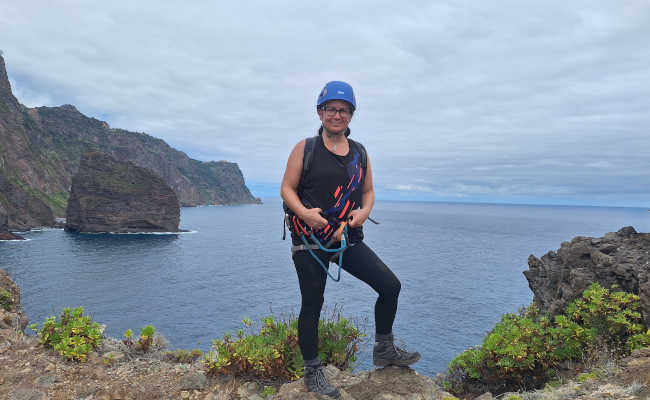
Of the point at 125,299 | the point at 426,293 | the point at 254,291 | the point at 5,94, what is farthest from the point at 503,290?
the point at 5,94

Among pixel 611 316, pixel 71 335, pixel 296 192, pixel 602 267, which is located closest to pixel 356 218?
pixel 296 192

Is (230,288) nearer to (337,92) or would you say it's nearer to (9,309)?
(9,309)

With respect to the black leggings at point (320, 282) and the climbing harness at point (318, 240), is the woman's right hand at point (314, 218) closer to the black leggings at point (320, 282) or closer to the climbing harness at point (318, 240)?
the climbing harness at point (318, 240)

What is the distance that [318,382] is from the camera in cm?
421

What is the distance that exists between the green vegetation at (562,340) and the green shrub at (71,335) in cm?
649

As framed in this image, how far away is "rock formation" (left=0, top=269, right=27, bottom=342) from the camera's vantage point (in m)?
7.26

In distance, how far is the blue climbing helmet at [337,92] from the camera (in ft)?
13.1

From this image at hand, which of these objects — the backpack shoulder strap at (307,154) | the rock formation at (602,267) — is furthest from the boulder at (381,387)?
the rock formation at (602,267)

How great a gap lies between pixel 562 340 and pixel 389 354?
320 centimetres

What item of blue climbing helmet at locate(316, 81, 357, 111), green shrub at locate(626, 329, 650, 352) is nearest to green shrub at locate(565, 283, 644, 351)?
green shrub at locate(626, 329, 650, 352)

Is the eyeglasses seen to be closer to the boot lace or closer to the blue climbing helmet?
the blue climbing helmet

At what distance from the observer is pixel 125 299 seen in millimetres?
41219

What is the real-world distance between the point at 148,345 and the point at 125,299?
135 ft

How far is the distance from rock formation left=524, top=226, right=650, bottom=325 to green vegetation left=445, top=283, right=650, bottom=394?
15.4 inches
